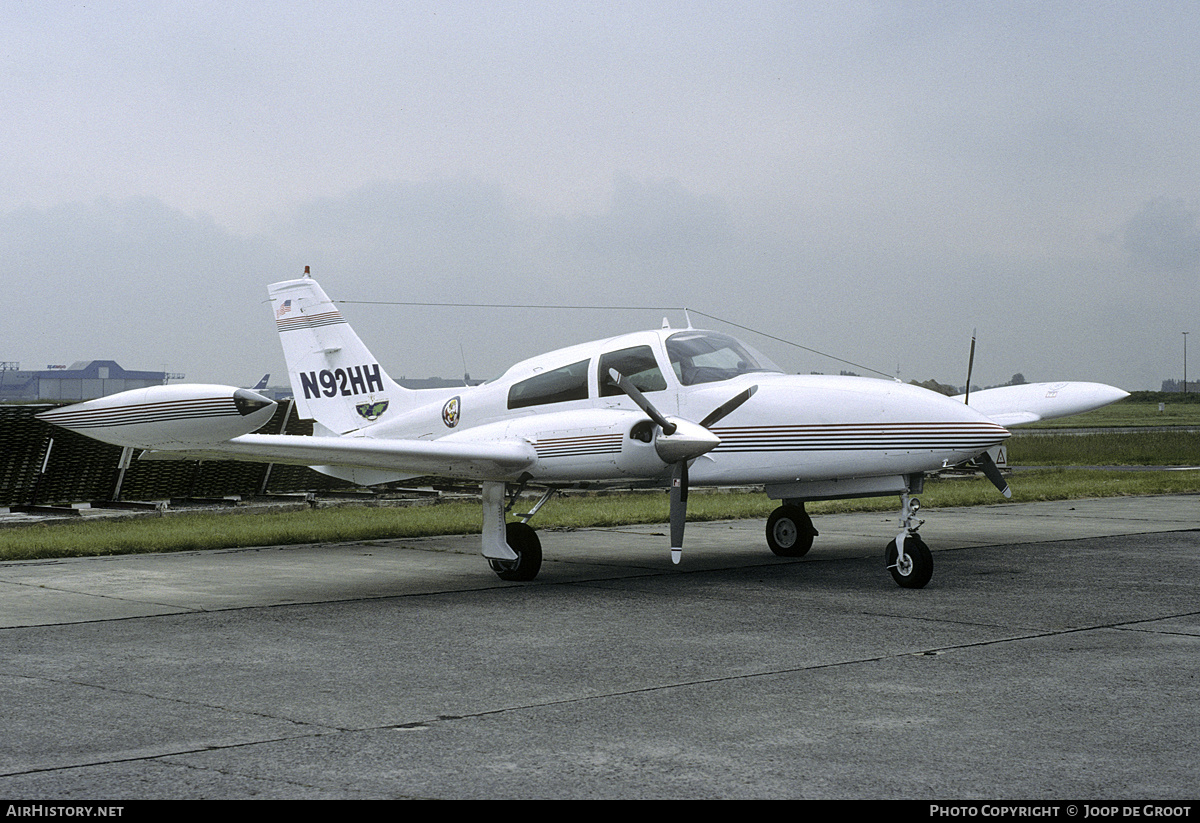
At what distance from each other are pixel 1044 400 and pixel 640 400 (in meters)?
6.03

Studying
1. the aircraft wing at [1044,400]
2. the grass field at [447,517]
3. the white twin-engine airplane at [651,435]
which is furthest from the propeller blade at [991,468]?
the grass field at [447,517]

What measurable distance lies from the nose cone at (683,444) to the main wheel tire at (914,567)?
210cm

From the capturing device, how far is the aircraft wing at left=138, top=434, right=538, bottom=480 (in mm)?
10648

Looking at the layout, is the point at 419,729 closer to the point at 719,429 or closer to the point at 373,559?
the point at 719,429

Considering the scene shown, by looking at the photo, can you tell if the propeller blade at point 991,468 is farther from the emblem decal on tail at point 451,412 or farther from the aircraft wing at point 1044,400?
the emblem decal on tail at point 451,412

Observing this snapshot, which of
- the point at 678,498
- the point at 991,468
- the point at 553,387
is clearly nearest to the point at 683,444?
the point at 678,498

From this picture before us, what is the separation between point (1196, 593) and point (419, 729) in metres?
7.94

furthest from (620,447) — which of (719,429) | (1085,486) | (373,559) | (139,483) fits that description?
(1085,486)

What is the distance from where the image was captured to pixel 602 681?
22.5 feet

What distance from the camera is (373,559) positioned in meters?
14.1

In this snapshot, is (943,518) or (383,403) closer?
(383,403)

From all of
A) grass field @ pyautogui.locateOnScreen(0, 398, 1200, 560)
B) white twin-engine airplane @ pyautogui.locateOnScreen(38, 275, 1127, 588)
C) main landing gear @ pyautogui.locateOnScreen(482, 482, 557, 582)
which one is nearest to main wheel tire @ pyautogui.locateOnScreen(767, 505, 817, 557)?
white twin-engine airplane @ pyautogui.locateOnScreen(38, 275, 1127, 588)

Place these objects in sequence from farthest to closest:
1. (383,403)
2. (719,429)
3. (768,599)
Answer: (383,403) → (719,429) → (768,599)

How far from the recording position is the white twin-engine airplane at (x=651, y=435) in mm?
10789
